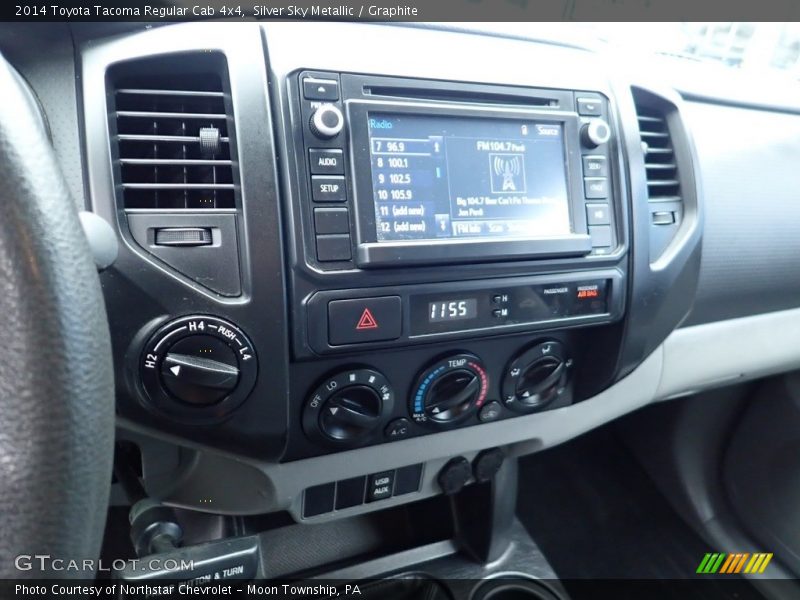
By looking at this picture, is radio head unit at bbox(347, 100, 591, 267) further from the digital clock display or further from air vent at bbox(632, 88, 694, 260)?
air vent at bbox(632, 88, 694, 260)

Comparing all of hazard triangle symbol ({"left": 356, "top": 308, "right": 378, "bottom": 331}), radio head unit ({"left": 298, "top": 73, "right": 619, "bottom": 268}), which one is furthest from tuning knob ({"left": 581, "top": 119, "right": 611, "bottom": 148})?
hazard triangle symbol ({"left": 356, "top": 308, "right": 378, "bottom": 331})

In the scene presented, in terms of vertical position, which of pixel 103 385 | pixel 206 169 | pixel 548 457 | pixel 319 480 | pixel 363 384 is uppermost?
pixel 206 169

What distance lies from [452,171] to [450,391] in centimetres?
25

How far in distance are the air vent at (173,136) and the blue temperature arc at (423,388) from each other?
289 mm

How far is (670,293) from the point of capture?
888 mm

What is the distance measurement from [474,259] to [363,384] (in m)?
0.18

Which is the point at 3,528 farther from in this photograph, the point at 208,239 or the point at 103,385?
the point at 208,239

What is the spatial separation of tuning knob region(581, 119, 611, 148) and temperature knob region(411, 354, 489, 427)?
29 cm

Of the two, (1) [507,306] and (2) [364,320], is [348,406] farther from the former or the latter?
(1) [507,306]

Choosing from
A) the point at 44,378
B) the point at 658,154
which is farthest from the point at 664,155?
the point at 44,378

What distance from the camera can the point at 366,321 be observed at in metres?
0.68

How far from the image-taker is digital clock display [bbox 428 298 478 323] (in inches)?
28.2

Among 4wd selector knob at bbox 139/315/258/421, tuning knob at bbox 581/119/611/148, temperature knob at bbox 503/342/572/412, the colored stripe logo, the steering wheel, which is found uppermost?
tuning knob at bbox 581/119/611/148

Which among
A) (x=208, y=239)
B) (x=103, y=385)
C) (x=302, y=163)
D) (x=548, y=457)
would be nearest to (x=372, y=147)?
(x=302, y=163)
